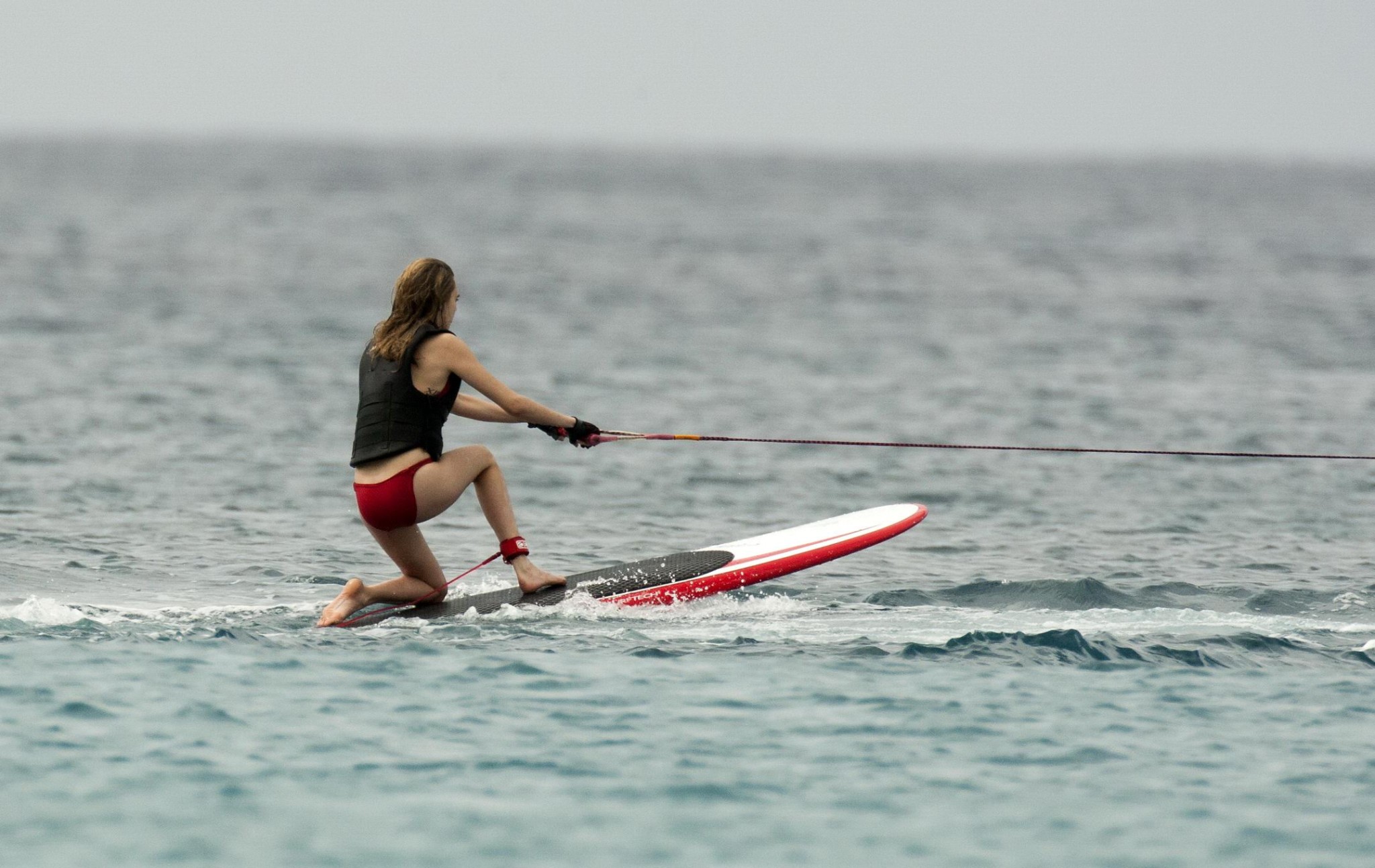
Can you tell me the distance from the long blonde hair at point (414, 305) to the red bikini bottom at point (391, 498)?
2.04ft

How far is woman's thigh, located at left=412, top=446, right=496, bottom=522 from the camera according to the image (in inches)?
355

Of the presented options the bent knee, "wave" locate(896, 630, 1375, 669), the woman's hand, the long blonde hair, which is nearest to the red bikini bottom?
the bent knee

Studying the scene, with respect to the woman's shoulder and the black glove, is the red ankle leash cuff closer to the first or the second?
the black glove

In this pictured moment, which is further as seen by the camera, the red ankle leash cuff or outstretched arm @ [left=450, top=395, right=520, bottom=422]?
outstretched arm @ [left=450, top=395, right=520, bottom=422]

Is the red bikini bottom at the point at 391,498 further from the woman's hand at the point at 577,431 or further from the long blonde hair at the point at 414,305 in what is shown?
the woman's hand at the point at 577,431

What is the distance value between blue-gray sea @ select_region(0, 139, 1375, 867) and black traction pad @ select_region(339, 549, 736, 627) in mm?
189

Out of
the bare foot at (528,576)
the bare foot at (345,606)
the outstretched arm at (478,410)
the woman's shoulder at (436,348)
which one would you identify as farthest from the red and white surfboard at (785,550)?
the woman's shoulder at (436,348)

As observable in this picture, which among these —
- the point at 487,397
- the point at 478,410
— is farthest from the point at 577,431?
the point at 478,410

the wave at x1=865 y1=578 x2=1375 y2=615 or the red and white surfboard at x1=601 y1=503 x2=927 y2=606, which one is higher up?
the red and white surfboard at x1=601 y1=503 x2=927 y2=606

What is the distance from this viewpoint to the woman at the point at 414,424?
8914 mm

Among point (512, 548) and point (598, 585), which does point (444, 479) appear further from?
point (598, 585)

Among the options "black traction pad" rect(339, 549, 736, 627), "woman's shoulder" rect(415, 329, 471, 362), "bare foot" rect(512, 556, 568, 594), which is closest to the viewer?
"woman's shoulder" rect(415, 329, 471, 362)

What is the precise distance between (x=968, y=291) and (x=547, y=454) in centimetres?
2243

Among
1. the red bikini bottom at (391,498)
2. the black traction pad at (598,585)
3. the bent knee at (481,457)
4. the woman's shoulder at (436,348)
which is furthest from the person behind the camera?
the black traction pad at (598,585)
